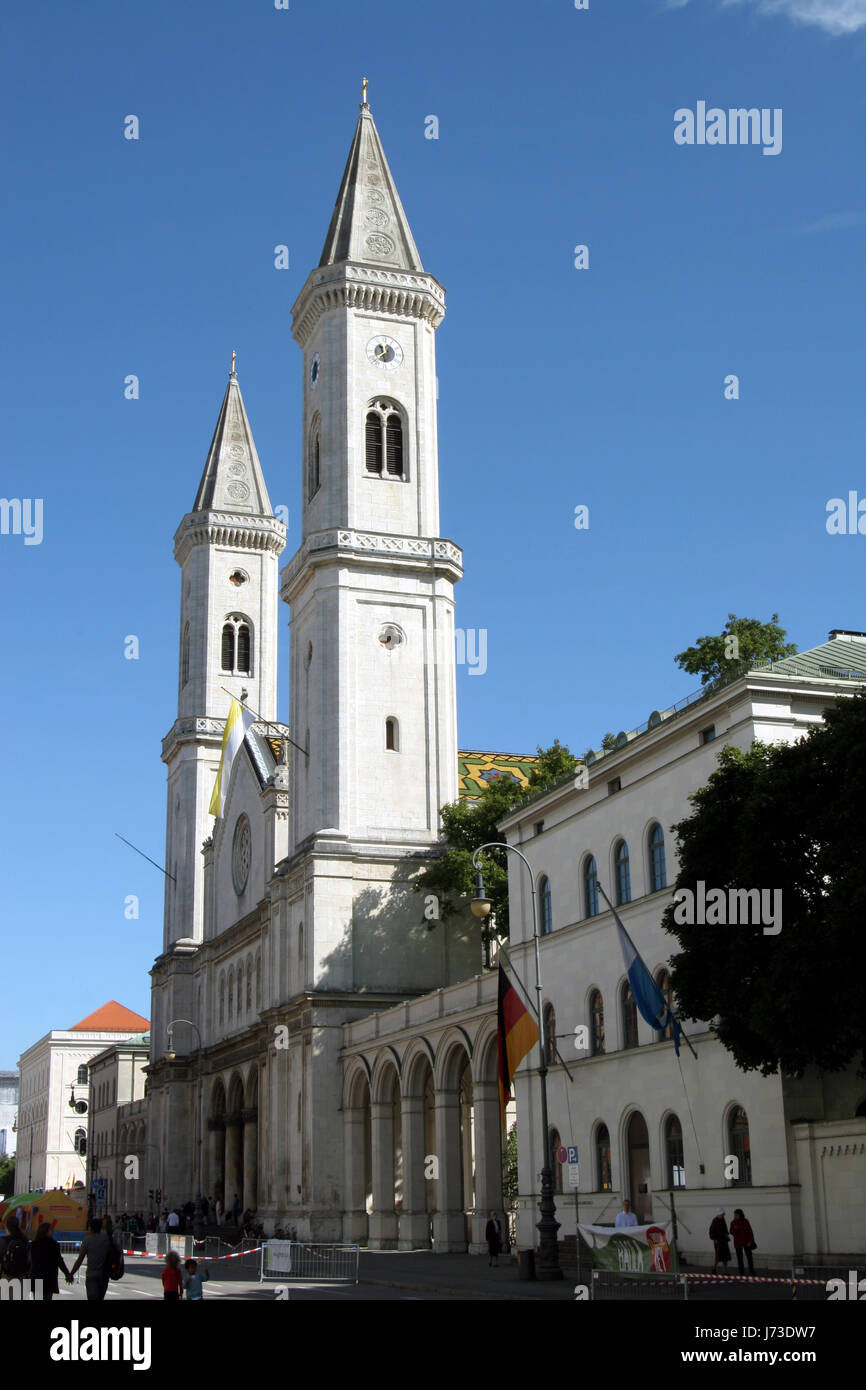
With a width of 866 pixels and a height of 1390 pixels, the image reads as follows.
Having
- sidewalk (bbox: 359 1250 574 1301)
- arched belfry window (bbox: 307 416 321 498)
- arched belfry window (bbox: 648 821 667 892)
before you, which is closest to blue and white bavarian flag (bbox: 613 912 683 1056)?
arched belfry window (bbox: 648 821 667 892)

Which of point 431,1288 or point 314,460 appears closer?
point 431,1288

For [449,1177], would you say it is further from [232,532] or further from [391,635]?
[232,532]

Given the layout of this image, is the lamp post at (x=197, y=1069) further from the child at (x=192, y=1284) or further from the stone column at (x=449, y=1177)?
the child at (x=192, y=1284)

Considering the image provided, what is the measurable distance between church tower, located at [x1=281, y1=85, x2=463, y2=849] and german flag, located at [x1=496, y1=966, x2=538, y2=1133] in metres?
23.2

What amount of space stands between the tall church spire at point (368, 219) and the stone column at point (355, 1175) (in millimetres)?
Answer: 37627

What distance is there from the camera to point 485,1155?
1945 inches

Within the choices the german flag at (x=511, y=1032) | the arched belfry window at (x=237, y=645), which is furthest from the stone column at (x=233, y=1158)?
the german flag at (x=511, y=1032)

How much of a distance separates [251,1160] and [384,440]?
34861 millimetres

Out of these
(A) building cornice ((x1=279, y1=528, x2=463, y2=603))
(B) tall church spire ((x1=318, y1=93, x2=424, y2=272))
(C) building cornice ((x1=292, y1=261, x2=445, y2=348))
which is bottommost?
(A) building cornice ((x1=279, y1=528, x2=463, y2=603))

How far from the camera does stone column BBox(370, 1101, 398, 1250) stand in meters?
58.2

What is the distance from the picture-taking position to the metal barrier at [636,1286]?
2442 centimetres

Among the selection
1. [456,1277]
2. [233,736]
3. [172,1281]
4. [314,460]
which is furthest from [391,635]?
[172,1281]

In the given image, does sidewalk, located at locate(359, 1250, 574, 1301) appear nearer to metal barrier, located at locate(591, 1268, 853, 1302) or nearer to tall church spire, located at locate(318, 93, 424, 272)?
metal barrier, located at locate(591, 1268, 853, 1302)
